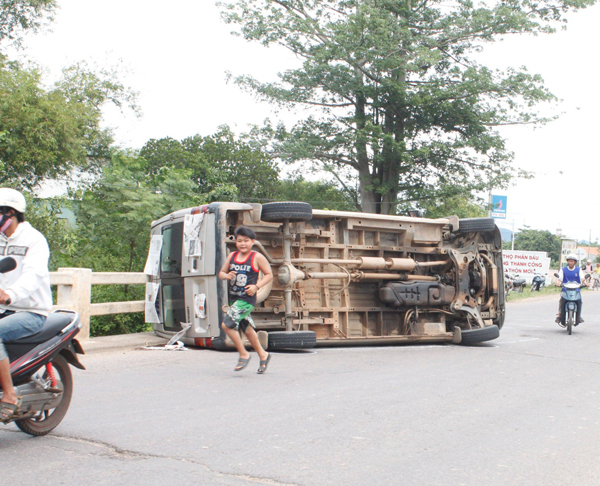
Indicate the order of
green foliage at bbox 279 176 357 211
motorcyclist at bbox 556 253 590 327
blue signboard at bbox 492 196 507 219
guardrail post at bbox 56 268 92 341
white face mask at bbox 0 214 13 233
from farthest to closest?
green foliage at bbox 279 176 357 211, blue signboard at bbox 492 196 507 219, motorcyclist at bbox 556 253 590 327, guardrail post at bbox 56 268 92 341, white face mask at bbox 0 214 13 233

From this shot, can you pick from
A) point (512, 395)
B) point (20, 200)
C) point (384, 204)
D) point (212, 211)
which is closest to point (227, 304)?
point (212, 211)

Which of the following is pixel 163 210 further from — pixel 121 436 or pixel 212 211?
pixel 121 436

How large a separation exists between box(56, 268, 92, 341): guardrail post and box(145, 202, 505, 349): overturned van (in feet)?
3.72

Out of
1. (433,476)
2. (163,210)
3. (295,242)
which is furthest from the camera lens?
(163,210)

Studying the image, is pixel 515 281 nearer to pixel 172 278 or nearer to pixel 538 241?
pixel 172 278

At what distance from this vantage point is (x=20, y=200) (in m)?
4.86

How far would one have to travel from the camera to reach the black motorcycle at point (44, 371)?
15.7 feet

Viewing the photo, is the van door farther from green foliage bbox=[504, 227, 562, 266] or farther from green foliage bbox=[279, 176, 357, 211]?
green foliage bbox=[504, 227, 562, 266]

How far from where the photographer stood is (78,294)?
10391mm

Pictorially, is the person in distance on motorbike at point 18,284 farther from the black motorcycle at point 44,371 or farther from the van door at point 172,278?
the van door at point 172,278

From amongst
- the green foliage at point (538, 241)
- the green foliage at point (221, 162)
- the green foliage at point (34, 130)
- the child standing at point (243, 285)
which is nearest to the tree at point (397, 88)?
the green foliage at point (221, 162)

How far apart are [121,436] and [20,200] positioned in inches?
74.4

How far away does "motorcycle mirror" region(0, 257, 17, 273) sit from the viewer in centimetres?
450

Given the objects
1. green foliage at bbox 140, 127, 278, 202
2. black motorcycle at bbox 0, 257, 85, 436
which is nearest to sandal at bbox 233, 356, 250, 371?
black motorcycle at bbox 0, 257, 85, 436
